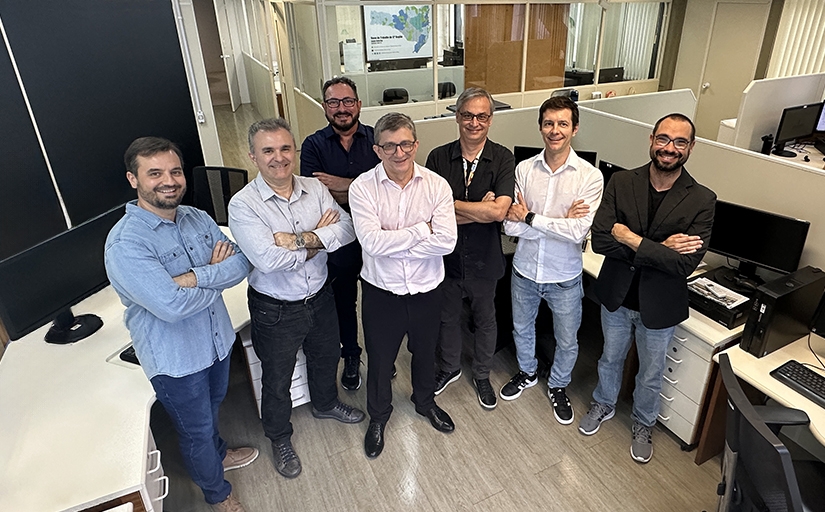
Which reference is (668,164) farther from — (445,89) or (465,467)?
(445,89)

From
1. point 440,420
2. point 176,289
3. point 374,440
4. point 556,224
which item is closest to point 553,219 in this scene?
point 556,224

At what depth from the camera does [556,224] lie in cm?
235

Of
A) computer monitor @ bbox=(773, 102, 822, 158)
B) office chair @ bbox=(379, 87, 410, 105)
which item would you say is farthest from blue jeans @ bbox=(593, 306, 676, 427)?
office chair @ bbox=(379, 87, 410, 105)

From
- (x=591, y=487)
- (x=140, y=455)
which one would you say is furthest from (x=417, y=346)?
→ (x=140, y=455)

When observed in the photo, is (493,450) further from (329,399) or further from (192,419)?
(192,419)

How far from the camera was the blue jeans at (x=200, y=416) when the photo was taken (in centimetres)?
195

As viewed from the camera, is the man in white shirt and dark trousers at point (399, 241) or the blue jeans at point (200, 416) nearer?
the blue jeans at point (200, 416)

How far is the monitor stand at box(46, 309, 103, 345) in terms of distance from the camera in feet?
7.71

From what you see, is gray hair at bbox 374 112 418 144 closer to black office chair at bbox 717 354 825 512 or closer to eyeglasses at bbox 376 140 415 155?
eyeglasses at bbox 376 140 415 155

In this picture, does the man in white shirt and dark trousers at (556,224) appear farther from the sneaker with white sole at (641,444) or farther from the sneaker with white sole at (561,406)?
the sneaker with white sole at (641,444)

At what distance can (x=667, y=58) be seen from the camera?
24.5 feet

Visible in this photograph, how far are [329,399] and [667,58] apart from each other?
7.35 metres

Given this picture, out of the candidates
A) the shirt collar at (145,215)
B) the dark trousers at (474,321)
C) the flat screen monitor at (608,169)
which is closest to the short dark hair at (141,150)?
the shirt collar at (145,215)

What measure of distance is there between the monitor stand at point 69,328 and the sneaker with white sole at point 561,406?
96.8 inches
